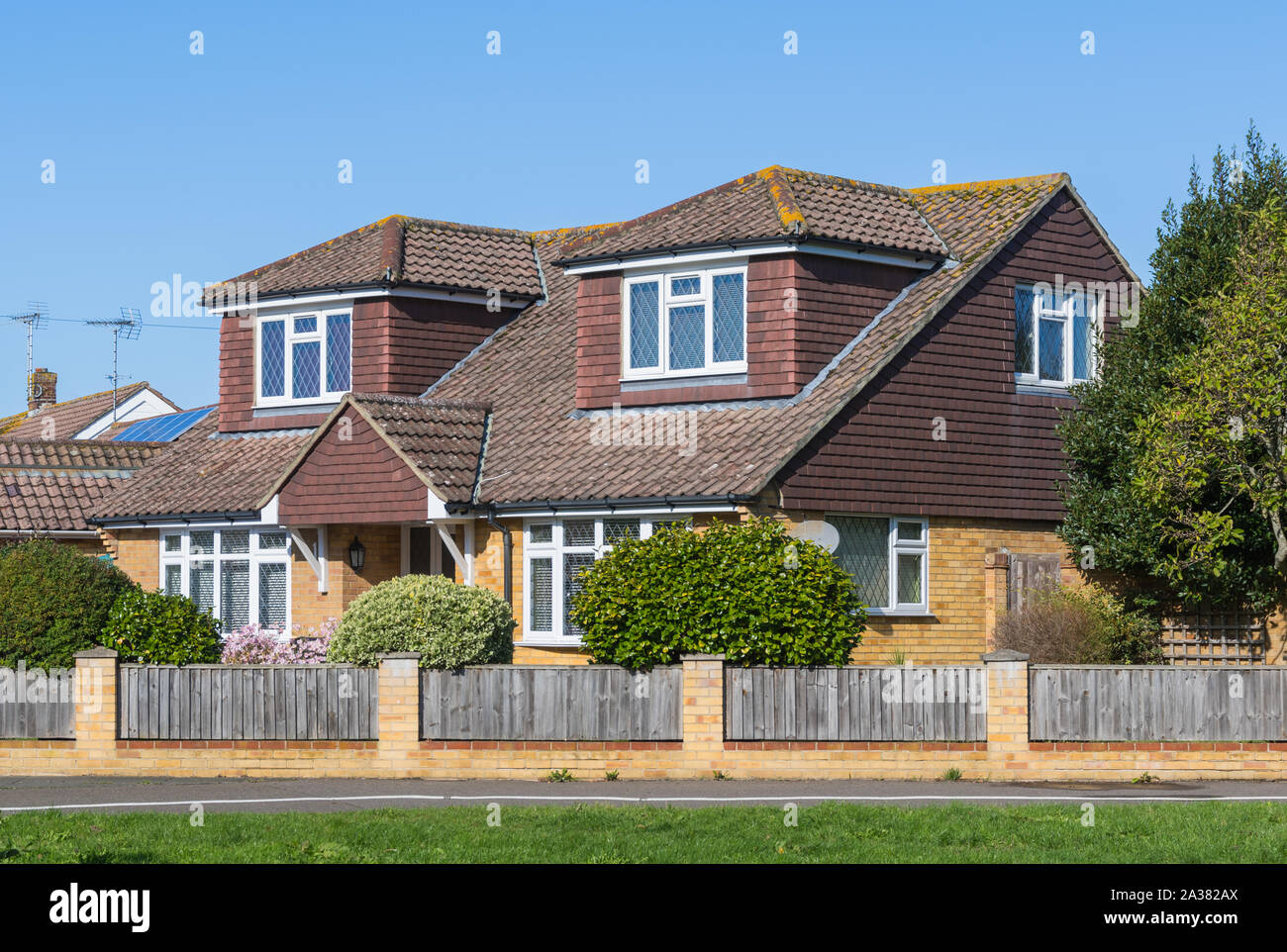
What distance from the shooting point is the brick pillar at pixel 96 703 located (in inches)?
821

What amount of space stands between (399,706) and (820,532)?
660cm

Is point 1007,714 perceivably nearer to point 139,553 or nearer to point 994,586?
point 994,586

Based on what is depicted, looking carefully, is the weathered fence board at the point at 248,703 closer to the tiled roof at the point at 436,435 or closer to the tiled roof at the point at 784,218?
the tiled roof at the point at 436,435

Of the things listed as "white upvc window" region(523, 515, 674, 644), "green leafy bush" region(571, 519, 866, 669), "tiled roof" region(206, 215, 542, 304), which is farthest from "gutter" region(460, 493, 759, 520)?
"tiled roof" region(206, 215, 542, 304)

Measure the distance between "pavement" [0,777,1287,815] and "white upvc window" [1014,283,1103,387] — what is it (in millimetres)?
9525

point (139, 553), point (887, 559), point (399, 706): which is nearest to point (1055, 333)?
point (887, 559)

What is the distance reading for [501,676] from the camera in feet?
65.2

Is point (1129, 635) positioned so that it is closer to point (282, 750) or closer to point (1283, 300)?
point (1283, 300)

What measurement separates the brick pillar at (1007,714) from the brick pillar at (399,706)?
6.19 m

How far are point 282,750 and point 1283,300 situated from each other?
43.9 feet

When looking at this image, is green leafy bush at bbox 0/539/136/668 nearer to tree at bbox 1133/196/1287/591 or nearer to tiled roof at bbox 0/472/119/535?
tiled roof at bbox 0/472/119/535

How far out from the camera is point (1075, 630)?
22922 millimetres

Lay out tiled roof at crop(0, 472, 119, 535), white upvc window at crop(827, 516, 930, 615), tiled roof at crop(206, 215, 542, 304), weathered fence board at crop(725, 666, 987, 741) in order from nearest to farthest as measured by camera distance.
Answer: weathered fence board at crop(725, 666, 987, 741)
white upvc window at crop(827, 516, 930, 615)
tiled roof at crop(206, 215, 542, 304)
tiled roof at crop(0, 472, 119, 535)

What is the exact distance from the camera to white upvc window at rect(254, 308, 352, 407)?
29.9 metres
